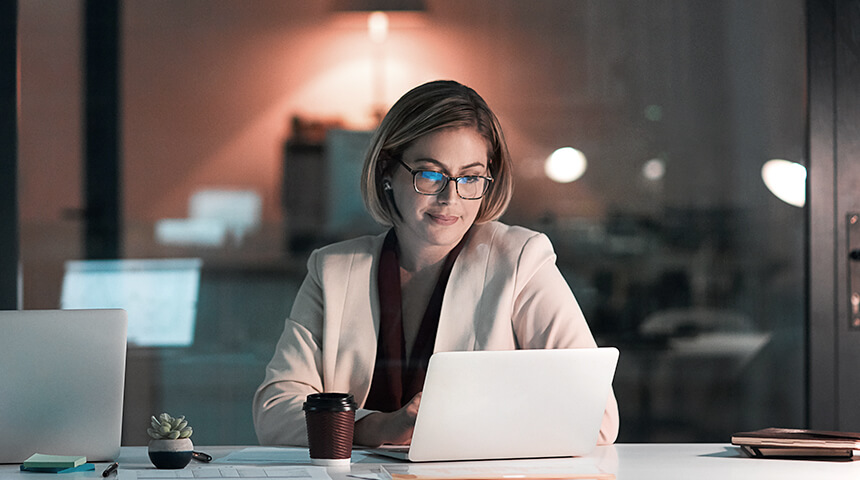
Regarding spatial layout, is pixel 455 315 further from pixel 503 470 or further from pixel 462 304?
pixel 503 470

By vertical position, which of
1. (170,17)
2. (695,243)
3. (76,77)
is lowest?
(695,243)

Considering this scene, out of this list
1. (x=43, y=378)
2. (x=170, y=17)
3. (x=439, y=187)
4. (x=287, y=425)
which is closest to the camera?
(x=43, y=378)

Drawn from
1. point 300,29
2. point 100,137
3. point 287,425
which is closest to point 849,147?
point 300,29

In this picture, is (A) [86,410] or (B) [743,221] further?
(B) [743,221]

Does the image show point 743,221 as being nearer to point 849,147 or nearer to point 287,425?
point 849,147

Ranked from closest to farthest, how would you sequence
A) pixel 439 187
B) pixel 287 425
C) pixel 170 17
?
pixel 287 425, pixel 439 187, pixel 170 17

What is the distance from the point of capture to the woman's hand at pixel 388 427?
6.73ft

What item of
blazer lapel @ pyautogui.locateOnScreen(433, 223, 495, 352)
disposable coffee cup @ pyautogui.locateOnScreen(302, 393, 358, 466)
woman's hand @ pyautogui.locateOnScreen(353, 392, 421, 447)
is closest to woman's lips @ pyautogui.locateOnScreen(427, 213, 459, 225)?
blazer lapel @ pyautogui.locateOnScreen(433, 223, 495, 352)

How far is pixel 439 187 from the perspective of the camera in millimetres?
2607

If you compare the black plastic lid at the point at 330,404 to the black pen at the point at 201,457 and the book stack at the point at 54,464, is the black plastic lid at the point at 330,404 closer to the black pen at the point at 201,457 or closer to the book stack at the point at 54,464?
the black pen at the point at 201,457

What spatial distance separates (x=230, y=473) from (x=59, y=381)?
38cm

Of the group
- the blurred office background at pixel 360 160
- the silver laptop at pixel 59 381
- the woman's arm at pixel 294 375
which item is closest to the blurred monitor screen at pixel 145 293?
the blurred office background at pixel 360 160

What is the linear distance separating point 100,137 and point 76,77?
22cm

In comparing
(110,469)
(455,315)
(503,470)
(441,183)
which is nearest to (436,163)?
(441,183)
